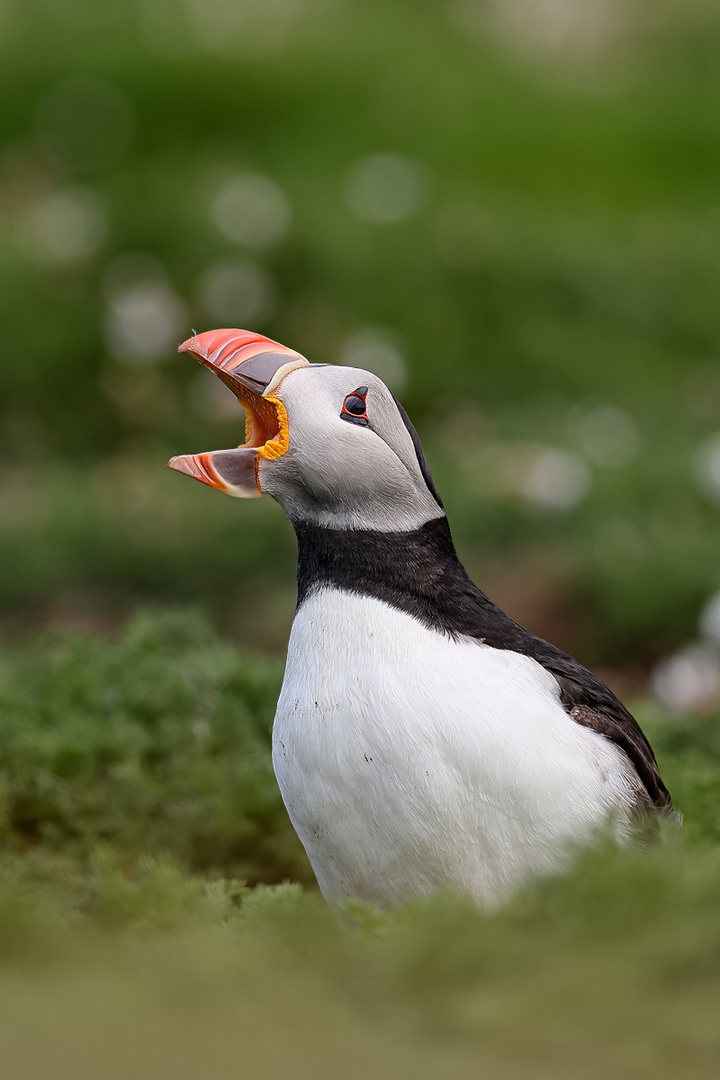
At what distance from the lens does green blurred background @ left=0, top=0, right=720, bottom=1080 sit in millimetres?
1991

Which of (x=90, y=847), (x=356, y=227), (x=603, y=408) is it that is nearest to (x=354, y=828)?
(x=90, y=847)

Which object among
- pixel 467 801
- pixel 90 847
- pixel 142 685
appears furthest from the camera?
pixel 142 685

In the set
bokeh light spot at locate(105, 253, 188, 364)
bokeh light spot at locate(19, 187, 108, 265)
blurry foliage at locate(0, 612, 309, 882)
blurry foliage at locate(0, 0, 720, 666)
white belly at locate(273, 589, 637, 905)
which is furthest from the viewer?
bokeh light spot at locate(19, 187, 108, 265)

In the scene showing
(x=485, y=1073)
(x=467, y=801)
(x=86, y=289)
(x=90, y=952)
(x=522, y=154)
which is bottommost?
(x=485, y=1073)

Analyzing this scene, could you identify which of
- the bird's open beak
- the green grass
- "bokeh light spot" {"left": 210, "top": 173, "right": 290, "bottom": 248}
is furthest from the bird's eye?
"bokeh light spot" {"left": 210, "top": 173, "right": 290, "bottom": 248}

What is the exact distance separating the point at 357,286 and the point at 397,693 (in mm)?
9343

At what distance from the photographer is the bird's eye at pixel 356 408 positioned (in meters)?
2.95

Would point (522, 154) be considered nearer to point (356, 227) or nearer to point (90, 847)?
point (356, 227)

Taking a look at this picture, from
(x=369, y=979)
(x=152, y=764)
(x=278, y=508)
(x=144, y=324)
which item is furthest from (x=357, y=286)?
(x=369, y=979)

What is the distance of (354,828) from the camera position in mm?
2805

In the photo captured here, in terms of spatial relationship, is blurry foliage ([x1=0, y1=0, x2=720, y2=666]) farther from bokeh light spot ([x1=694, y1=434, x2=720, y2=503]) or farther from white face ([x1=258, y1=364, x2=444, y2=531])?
white face ([x1=258, y1=364, x2=444, y2=531])

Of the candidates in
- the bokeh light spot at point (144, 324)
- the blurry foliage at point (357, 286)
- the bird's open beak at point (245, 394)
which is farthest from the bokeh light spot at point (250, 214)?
the bird's open beak at point (245, 394)

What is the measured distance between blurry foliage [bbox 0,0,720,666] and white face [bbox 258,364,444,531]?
4.23 m

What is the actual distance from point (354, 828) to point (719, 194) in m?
15.8
